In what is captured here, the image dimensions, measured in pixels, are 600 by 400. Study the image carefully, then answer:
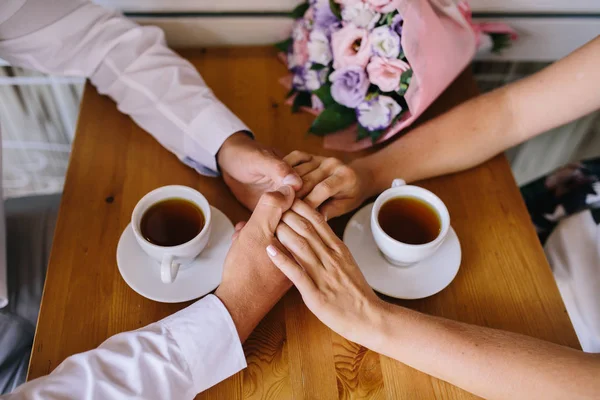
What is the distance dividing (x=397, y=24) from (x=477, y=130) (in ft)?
0.92

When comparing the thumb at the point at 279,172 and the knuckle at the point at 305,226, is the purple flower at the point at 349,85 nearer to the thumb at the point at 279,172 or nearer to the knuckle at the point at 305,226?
the thumb at the point at 279,172

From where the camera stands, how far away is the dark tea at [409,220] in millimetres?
881

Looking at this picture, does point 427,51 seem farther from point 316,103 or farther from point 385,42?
point 316,103

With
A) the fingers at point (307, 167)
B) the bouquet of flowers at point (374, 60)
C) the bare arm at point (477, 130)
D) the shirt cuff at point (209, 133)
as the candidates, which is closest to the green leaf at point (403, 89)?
the bouquet of flowers at point (374, 60)

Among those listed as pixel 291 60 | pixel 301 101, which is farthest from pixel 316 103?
pixel 291 60

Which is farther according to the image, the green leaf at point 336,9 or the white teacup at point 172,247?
the green leaf at point 336,9

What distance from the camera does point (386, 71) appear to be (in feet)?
3.23

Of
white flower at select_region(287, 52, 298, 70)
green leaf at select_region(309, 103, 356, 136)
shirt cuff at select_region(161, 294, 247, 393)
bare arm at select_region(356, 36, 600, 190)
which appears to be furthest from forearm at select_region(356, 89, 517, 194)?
shirt cuff at select_region(161, 294, 247, 393)

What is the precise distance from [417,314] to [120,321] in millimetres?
487

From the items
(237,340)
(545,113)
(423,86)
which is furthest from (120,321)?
(545,113)

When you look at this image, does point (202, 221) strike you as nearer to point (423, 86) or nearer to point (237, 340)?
point (237, 340)

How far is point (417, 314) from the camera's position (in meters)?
0.81

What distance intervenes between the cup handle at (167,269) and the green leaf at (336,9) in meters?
0.60

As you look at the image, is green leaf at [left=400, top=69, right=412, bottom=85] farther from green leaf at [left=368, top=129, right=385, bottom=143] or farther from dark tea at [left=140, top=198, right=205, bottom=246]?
dark tea at [left=140, top=198, right=205, bottom=246]
